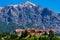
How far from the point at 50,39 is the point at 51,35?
178 inches

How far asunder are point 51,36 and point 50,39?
403cm

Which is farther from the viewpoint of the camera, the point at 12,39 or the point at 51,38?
the point at 51,38

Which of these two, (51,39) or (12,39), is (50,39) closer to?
(51,39)

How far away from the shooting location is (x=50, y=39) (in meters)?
162

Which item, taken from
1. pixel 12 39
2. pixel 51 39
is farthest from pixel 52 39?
pixel 12 39

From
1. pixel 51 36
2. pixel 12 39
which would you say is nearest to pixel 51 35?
pixel 51 36

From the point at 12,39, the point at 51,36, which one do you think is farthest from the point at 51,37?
the point at 12,39

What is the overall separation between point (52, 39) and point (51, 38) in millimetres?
2597

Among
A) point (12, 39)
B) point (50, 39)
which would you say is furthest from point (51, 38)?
point (12, 39)

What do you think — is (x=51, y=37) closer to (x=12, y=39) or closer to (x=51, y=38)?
(x=51, y=38)

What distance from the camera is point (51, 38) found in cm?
16300

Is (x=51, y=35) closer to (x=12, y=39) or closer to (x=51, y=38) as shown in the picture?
(x=51, y=38)

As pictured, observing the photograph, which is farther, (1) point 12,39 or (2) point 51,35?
(2) point 51,35

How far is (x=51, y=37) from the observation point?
164625 mm
